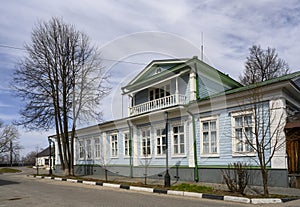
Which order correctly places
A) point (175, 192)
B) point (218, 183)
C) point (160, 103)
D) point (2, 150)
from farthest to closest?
point (2, 150) → point (160, 103) → point (218, 183) → point (175, 192)

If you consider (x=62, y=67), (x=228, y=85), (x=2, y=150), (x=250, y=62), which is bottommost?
(x=2, y=150)

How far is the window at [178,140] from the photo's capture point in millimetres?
19422

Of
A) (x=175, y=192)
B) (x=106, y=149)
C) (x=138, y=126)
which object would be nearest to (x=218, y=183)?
(x=175, y=192)

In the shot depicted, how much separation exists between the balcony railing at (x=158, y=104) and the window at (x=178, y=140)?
5.00 ft

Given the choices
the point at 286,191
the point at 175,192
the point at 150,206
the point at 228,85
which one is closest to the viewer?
the point at 150,206

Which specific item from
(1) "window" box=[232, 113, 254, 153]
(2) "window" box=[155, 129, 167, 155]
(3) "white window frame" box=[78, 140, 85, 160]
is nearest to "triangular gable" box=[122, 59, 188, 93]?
(2) "window" box=[155, 129, 167, 155]

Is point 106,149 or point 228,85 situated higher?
point 228,85

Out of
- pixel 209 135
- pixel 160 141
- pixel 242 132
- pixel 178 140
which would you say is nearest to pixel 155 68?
pixel 160 141

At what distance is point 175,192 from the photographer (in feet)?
44.6

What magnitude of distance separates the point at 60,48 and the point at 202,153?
47.8 feet

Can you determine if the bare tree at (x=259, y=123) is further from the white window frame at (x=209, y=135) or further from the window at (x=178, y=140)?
the window at (x=178, y=140)

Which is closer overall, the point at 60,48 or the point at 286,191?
the point at 286,191

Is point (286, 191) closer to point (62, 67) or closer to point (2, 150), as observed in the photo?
point (62, 67)

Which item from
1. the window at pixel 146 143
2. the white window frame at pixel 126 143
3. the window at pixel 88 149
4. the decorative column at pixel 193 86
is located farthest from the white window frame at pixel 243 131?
the window at pixel 88 149
